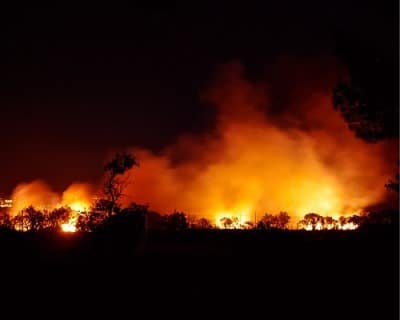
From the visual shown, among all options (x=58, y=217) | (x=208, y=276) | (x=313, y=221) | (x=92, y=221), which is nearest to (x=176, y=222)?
(x=92, y=221)

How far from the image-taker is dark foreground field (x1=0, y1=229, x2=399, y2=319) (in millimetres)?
7695

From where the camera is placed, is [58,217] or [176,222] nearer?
[176,222]

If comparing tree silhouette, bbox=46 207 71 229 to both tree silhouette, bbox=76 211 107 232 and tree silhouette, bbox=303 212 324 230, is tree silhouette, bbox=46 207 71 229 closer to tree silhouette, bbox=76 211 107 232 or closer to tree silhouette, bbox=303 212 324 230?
tree silhouette, bbox=76 211 107 232

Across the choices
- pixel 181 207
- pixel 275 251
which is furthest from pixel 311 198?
pixel 275 251

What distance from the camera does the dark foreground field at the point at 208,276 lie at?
7695mm

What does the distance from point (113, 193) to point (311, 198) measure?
18782mm

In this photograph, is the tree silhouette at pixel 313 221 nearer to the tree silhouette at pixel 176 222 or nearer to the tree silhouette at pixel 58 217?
the tree silhouette at pixel 176 222

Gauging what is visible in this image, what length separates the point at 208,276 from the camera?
960 cm

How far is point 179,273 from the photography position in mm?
9922

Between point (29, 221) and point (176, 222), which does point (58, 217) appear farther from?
point (176, 222)

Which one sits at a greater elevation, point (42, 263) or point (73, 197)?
point (73, 197)

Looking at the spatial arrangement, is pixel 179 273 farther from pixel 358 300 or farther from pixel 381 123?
pixel 381 123

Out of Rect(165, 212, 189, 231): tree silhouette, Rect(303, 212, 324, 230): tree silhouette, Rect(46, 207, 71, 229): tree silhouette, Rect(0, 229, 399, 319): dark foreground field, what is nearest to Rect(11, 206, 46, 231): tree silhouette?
Rect(46, 207, 71, 229): tree silhouette

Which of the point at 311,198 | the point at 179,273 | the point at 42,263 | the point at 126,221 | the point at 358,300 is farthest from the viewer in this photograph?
the point at 311,198
